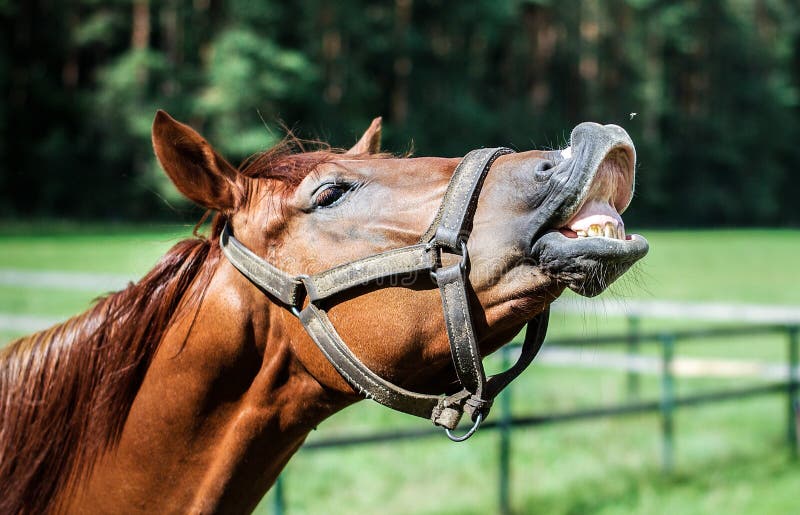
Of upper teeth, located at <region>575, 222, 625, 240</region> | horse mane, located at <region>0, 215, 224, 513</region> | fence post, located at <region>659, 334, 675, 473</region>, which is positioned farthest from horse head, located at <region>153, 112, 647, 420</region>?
fence post, located at <region>659, 334, 675, 473</region>

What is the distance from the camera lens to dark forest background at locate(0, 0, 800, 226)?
31.8 meters

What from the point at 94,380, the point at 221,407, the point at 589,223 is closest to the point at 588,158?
the point at 589,223

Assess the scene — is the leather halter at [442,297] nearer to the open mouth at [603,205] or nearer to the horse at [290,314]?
the horse at [290,314]

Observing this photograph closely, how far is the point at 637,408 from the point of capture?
6492 mm

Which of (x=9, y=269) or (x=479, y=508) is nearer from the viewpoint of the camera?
(x=479, y=508)

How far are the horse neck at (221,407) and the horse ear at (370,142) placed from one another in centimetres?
56

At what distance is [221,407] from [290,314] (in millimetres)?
324

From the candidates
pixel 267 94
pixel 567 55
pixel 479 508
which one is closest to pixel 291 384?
pixel 479 508

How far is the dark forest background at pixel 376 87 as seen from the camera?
31.8 meters

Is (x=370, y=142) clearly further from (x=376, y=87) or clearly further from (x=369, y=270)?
(x=376, y=87)

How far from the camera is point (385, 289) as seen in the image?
1.96 meters

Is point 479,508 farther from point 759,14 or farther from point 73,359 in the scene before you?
point 759,14

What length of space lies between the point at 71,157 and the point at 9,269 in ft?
54.2

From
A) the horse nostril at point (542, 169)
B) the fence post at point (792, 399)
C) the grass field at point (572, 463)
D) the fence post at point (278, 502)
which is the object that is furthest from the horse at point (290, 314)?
the fence post at point (792, 399)
